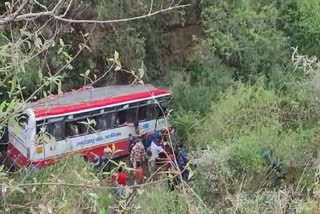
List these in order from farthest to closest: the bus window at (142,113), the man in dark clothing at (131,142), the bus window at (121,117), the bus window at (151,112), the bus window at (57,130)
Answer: the bus window at (151,112) → the bus window at (142,113) → the bus window at (121,117) → the man in dark clothing at (131,142) → the bus window at (57,130)

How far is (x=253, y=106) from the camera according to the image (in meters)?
11.0

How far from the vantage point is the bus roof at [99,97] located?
10936 mm

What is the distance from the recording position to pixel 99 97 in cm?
1177

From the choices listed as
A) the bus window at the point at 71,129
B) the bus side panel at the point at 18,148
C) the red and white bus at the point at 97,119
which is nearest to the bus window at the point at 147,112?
the red and white bus at the point at 97,119

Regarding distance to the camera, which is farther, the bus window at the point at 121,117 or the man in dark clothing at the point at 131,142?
the bus window at the point at 121,117

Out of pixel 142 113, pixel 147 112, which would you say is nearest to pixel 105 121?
pixel 142 113

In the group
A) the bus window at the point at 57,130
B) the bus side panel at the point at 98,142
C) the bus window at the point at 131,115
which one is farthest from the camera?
the bus window at the point at 131,115

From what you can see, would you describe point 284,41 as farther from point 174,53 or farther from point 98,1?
point 98,1

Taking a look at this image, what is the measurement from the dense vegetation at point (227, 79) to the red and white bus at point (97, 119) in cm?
59

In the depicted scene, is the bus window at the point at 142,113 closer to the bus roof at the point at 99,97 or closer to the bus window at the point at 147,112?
the bus window at the point at 147,112

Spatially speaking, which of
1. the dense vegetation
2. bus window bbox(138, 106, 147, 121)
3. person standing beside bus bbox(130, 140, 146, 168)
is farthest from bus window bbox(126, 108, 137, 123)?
person standing beside bus bbox(130, 140, 146, 168)

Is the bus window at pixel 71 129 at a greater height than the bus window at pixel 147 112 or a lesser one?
greater

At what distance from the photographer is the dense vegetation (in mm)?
9180

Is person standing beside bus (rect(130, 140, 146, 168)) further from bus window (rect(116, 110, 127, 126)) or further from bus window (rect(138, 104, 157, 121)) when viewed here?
bus window (rect(138, 104, 157, 121))
